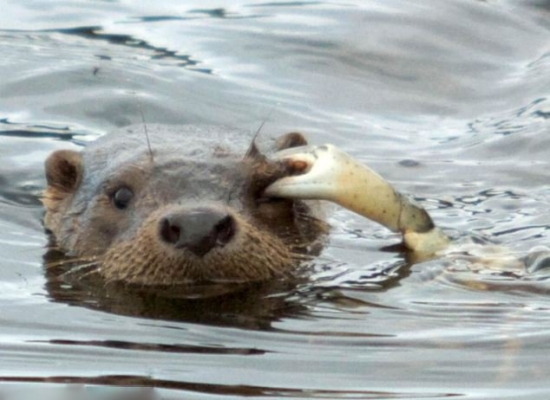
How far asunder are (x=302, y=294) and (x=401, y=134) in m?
3.98

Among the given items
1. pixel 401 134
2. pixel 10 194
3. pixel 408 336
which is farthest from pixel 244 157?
pixel 401 134

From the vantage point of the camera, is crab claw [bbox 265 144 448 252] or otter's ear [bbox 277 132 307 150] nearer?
crab claw [bbox 265 144 448 252]

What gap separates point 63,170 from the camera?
26.6 ft

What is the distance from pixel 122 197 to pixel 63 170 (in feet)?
2.80

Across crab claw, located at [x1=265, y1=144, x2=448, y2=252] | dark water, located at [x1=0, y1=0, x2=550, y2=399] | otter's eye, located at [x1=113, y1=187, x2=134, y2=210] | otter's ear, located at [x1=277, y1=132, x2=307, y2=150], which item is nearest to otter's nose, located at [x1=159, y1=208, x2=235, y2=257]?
dark water, located at [x1=0, y1=0, x2=550, y2=399]

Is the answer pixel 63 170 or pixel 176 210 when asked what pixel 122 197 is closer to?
pixel 176 210

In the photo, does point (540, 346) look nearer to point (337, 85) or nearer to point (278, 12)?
point (337, 85)

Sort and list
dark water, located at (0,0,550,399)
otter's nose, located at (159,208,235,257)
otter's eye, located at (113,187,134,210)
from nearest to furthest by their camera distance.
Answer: dark water, located at (0,0,550,399) < otter's nose, located at (159,208,235,257) < otter's eye, located at (113,187,134,210)

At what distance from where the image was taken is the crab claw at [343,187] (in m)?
7.05

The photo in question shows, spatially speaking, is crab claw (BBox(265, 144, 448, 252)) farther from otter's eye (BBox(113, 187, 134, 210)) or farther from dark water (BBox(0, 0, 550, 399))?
otter's eye (BBox(113, 187, 134, 210))

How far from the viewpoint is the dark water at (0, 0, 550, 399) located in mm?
5695

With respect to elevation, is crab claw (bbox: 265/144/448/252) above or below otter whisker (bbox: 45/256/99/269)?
above

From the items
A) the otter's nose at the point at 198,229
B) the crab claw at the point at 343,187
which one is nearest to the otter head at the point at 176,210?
the otter's nose at the point at 198,229

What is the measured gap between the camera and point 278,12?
12.7 meters
